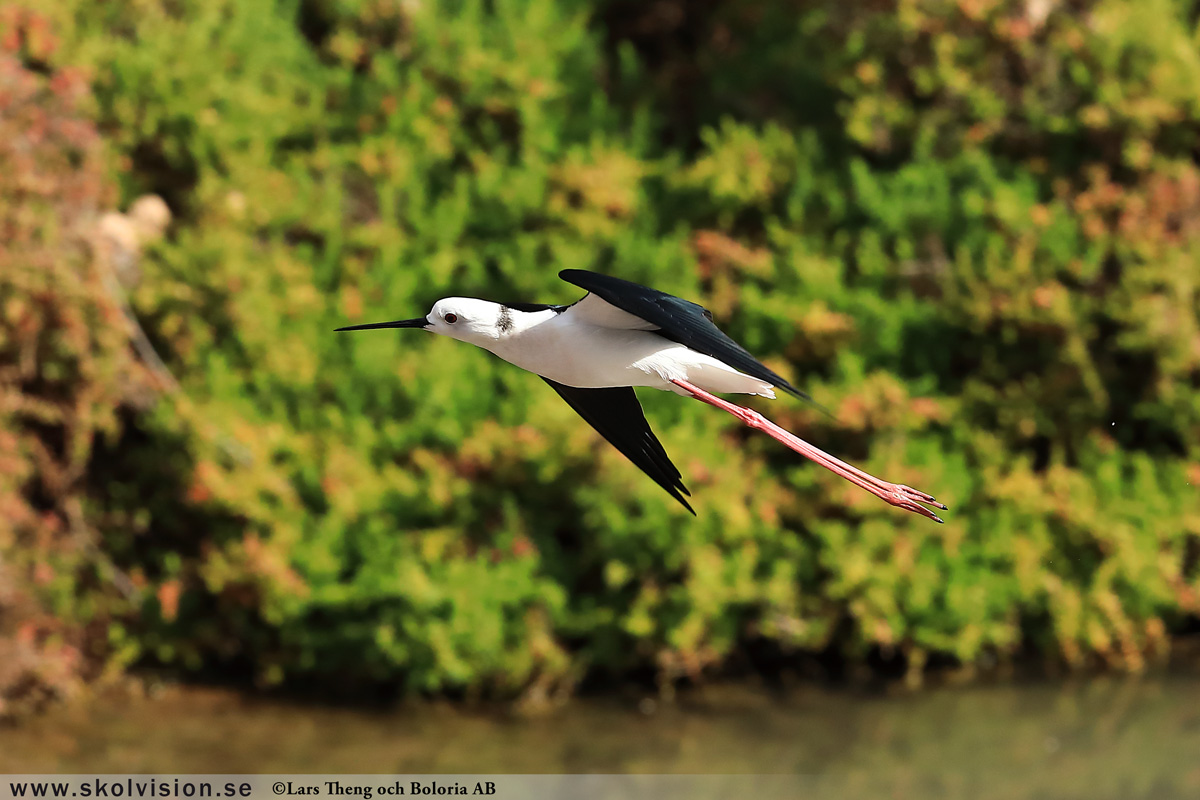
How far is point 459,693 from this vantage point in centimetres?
757

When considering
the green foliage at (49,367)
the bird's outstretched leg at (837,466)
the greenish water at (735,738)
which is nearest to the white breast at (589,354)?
the bird's outstretched leg at (837,466)

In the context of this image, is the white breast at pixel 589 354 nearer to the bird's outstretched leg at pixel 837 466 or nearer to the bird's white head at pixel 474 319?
the bird's white head at pixel 474 319

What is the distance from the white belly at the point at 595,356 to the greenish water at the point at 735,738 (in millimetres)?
3897

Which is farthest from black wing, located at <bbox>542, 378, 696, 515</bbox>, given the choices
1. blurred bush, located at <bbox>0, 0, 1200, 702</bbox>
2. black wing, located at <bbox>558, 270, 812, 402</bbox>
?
blurred bush, located at <bbox>0, 0, 1200, 702</bbox>

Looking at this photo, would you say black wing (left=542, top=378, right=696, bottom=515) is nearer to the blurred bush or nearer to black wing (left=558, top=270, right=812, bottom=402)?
black wing (left=558, top=270, right=812, bottom=402)

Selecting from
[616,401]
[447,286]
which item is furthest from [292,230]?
[616,401]

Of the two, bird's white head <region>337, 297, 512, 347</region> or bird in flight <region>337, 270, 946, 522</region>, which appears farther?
bird's white head <region>337, 297, 512, 347</region>

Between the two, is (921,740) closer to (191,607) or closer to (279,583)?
(279,583)

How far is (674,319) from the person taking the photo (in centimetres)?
331

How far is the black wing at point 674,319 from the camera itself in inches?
127

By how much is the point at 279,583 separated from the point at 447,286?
189 cm

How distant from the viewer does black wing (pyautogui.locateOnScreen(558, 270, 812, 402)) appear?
10.6ft

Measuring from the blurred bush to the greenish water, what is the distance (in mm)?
242

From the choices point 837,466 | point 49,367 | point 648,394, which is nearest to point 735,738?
point 648,394
